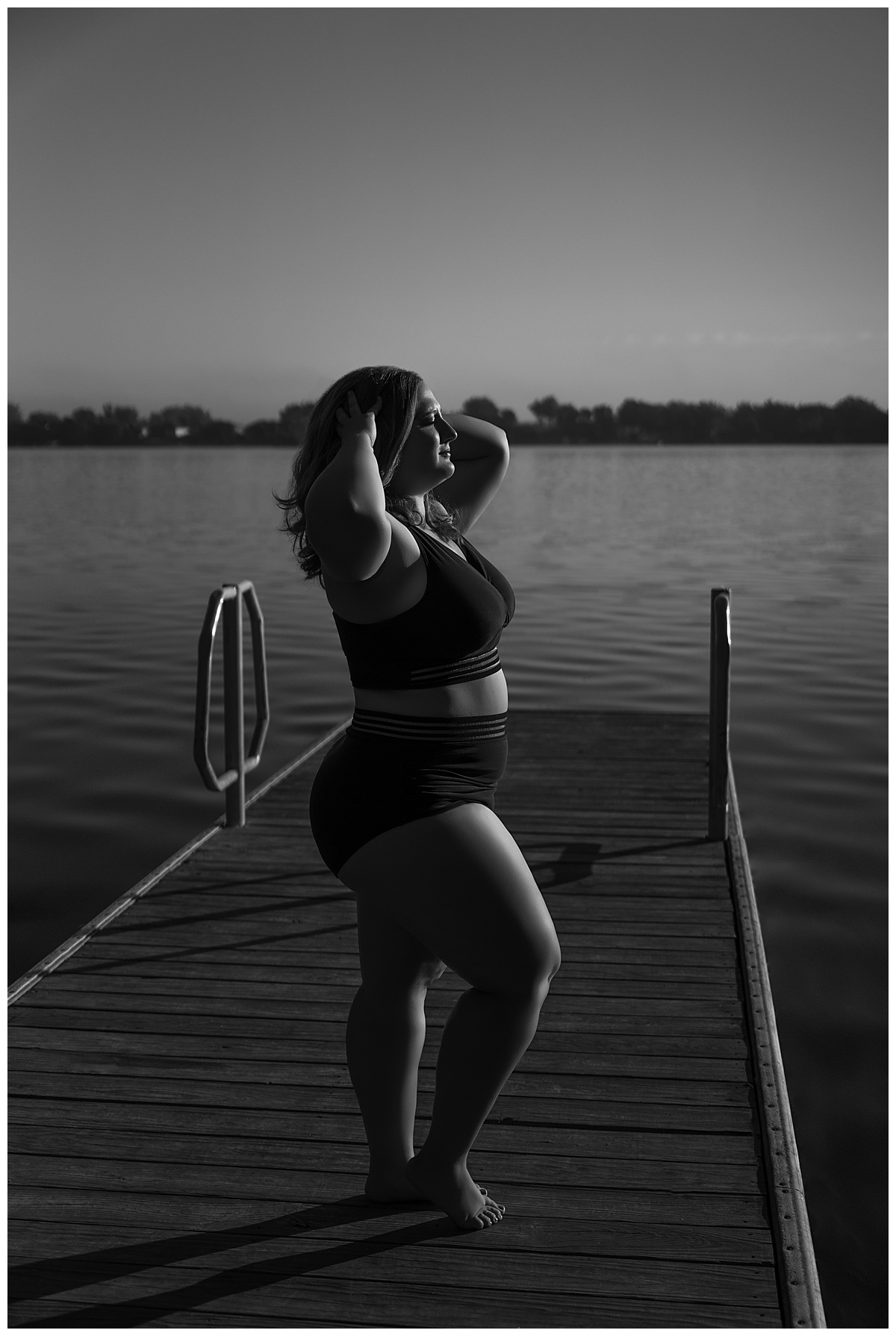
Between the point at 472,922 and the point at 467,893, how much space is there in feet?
0.19

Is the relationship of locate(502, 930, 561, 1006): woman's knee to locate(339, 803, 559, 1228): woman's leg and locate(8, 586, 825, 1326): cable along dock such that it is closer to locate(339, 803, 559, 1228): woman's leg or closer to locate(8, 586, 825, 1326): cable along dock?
locate(339, 803, 559, 1228): woman's leg

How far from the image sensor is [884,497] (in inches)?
2069

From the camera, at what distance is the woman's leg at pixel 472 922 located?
93.7 inches

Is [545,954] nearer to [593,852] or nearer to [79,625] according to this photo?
[593,852]

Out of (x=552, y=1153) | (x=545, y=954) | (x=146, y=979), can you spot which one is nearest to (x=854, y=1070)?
(x=552, y=1153)

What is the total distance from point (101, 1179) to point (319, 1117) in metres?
0.58

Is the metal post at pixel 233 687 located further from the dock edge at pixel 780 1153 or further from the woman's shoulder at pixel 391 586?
the woman's shoulder at pixel 391 586

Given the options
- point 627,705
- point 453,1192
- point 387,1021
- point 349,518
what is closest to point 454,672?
point 349,518

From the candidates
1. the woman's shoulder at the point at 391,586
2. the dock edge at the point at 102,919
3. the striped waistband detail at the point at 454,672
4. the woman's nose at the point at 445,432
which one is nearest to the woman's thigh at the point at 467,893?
the striped waistband detail at the point at 454,672

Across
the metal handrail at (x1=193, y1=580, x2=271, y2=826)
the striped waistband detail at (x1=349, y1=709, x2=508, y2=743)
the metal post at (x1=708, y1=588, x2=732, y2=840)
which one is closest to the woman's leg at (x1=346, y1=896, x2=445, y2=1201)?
the striped waistband detail at (x1=349, y1=709, x2=508, y2=743)

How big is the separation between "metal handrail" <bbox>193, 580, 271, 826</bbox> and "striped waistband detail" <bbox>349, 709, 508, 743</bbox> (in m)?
2.56

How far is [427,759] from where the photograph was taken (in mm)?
2406

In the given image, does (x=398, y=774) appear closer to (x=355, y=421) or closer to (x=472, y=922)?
(x=472, y=922)

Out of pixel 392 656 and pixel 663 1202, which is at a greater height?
pixel 392 656
